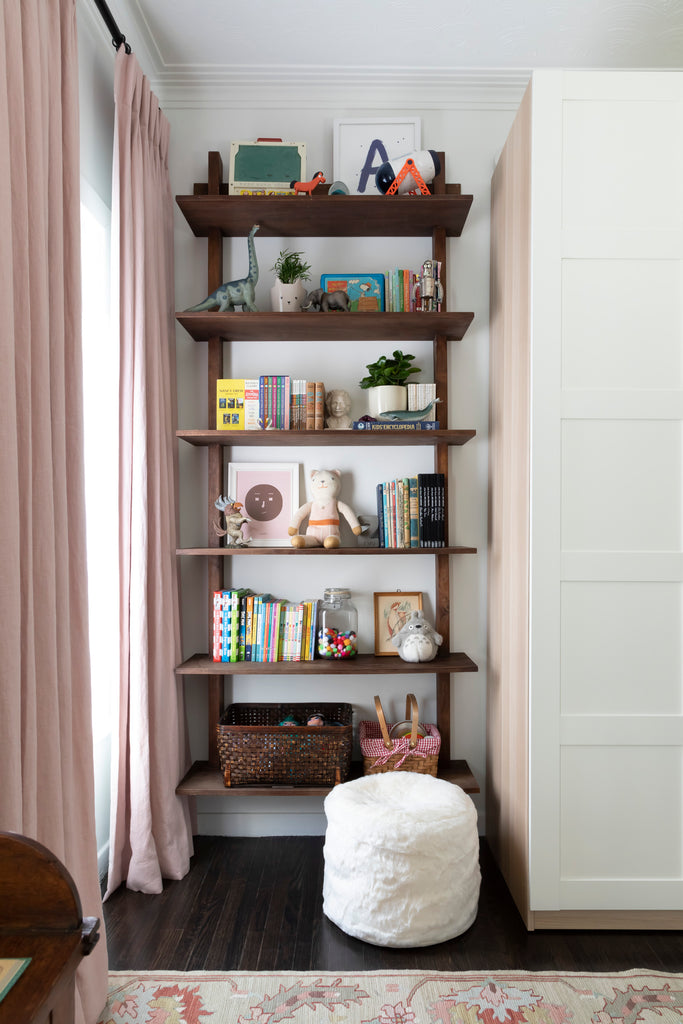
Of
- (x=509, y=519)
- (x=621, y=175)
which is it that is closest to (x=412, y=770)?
(x=509, y=519)

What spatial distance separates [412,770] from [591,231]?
1781mm

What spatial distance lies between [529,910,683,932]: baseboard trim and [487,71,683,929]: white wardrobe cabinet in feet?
0.13

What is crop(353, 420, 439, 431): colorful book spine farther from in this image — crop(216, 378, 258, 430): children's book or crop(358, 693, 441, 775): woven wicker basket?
crop(358, 693, 441, 775): woven wicker basket

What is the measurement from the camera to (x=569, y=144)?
1.90 meters

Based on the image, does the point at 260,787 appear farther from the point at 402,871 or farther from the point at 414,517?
the point at 414,517

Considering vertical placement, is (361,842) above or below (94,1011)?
above

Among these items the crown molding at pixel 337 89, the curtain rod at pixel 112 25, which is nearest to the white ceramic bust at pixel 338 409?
the crown molding at pixel 337 89

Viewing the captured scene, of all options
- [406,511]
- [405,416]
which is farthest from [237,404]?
[406,511]

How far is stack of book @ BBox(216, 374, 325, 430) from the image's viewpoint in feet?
7.68

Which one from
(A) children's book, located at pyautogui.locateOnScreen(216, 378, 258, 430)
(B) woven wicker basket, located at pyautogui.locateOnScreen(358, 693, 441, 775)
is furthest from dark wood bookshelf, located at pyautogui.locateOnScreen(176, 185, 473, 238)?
(B) woven wicker basket, located at pyautogui.locateOnScreen(358, 693, 441, 775)

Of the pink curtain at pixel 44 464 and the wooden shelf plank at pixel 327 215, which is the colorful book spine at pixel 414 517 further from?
the pink curtain at pixel 44 464

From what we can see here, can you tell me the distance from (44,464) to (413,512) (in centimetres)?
131

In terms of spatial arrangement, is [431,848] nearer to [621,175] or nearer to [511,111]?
[621,175]

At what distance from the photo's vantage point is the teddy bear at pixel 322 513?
237cm
